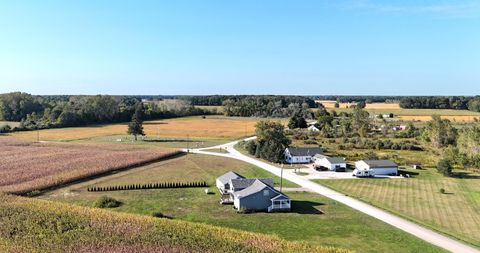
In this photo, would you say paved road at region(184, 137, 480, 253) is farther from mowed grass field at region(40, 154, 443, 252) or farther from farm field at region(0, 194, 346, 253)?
farm field at region(0, 194, 346, 253)

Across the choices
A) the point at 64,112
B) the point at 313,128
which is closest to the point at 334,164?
the point at 313,128

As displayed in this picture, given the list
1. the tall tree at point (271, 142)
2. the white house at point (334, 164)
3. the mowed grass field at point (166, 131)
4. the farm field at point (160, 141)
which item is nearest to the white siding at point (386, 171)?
the white house at point (334, 164)

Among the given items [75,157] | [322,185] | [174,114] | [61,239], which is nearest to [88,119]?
[174,114]

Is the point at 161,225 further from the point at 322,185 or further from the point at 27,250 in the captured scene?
the point at 322,185

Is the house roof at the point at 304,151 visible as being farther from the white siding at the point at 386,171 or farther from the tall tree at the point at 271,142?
the white siding at the point at 386,171

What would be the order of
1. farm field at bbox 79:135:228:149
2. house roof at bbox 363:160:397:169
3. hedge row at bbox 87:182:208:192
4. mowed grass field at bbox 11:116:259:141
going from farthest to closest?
1. mowed grass field at bbox 11:116:259:141
2. farm field at bbox 79:135:228:149
3. house roof at bbox 363:160:397:169
4. hedge row at bbox 87:182:208:192

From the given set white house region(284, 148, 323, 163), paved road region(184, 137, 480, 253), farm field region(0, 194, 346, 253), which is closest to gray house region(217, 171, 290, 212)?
paved road region(184, 137, 480, 253)

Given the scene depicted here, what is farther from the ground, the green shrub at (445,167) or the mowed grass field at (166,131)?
the mowed grass field at (166,131)
